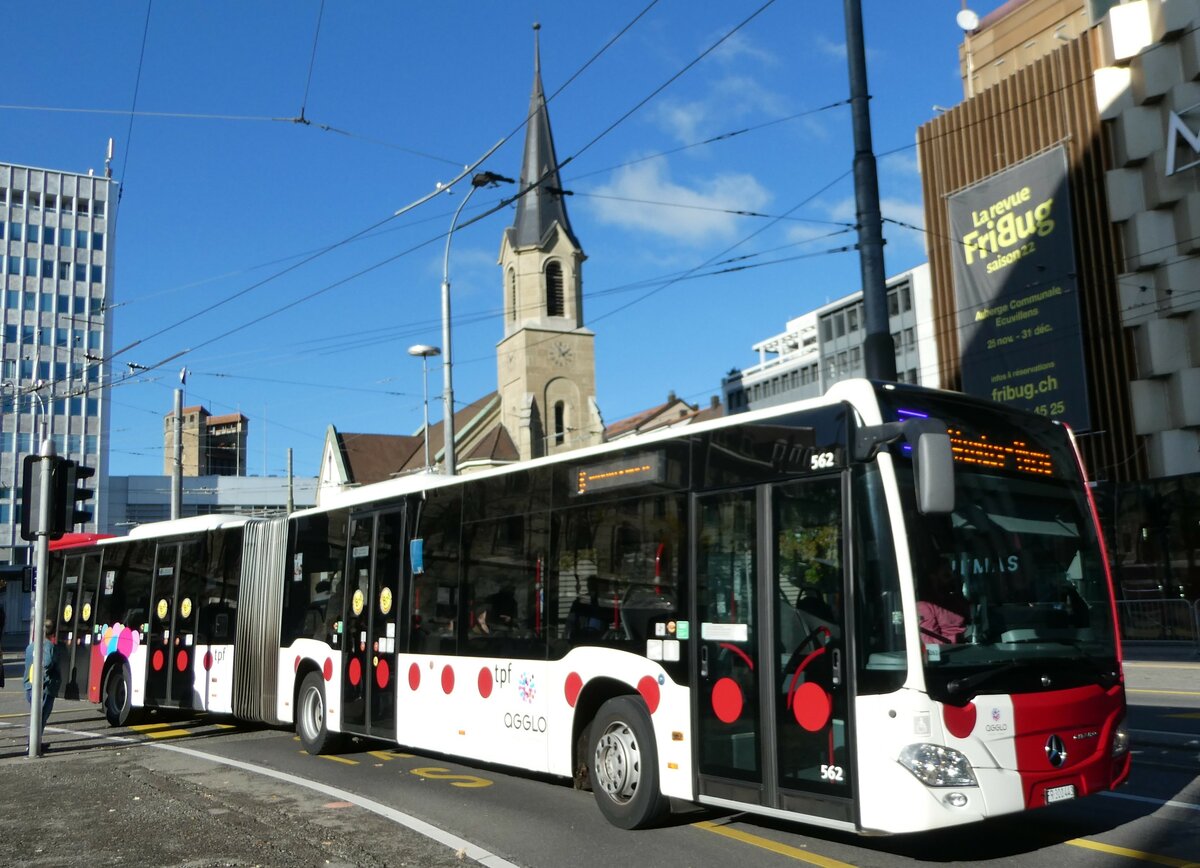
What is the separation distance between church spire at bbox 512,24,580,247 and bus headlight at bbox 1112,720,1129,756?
54.1 meters

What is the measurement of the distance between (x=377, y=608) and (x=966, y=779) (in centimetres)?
731

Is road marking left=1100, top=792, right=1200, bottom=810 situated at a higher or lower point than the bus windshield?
lower

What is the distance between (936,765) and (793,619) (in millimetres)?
1226

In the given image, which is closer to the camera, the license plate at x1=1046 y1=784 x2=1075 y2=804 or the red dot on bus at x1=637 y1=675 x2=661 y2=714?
the license plate at x1=1046 y1=784 x2=1075 y2=804

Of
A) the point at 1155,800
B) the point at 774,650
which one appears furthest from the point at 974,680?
the point at 1155,800

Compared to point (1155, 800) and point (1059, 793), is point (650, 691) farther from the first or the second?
point (1155, 800)

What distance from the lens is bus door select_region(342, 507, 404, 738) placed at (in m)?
12.0

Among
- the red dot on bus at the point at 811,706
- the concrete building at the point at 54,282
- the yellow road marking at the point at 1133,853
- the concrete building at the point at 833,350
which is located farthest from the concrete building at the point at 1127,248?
the concrete building at the point at 54,282

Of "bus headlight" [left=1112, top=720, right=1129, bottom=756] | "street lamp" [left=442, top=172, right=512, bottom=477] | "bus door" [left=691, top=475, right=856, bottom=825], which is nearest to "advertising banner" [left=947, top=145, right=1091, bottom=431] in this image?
"street lamp" [left=442, top=172, right=512, bottom=477]

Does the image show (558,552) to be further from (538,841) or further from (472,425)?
(472,425)

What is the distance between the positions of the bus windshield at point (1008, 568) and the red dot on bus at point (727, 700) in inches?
57.6

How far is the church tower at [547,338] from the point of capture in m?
70.8

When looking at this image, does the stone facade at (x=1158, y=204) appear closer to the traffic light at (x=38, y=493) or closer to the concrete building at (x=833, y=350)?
the concrete building at (x=833, y=350)

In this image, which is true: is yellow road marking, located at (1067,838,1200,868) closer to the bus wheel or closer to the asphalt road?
the asphalt road
